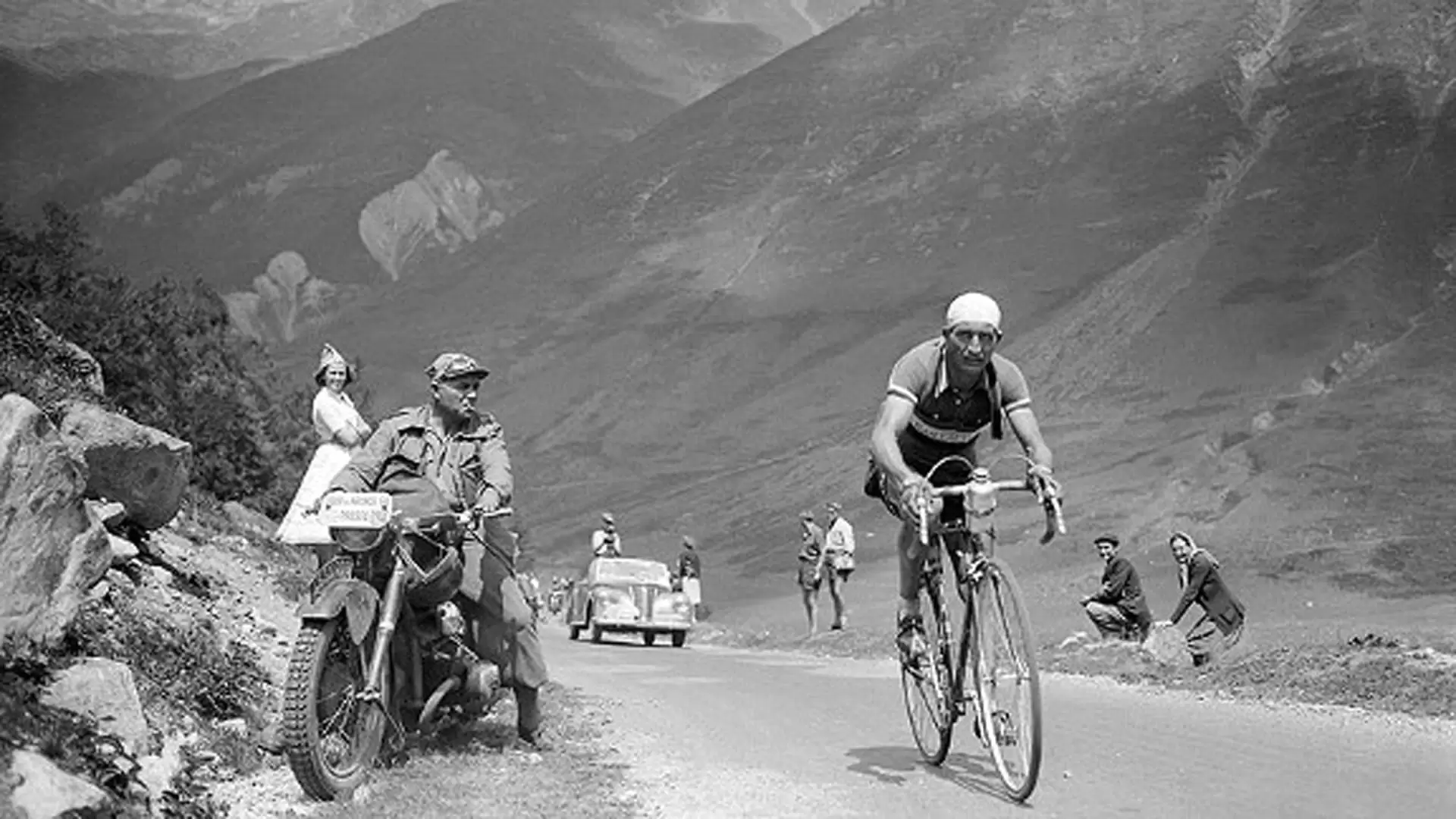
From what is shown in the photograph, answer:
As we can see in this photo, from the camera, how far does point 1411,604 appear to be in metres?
28.3

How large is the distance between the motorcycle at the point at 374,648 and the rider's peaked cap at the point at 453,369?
95 cm

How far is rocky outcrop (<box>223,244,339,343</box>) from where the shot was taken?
140 metres

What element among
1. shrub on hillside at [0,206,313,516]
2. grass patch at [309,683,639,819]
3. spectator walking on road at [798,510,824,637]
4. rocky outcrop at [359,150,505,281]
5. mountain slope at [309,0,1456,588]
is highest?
rocky outcrop at [359,150,505,281]

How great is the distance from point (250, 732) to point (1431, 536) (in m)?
35.4

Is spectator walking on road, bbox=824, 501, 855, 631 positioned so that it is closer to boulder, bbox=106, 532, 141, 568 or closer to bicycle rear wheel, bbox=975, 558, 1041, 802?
boulder, bbox=106, 532, 141, 568

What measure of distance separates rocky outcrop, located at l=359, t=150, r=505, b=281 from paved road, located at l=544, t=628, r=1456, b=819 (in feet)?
470

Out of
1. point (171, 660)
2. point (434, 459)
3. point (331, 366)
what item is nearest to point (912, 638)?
point (434, 459)

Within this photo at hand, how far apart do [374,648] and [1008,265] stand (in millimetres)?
86526

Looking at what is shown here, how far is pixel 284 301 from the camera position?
5709 inches

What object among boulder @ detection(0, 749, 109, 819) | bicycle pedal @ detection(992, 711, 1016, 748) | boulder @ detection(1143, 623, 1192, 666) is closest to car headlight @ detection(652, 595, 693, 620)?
boulder @ detection(1143, 623, 1192, 666)

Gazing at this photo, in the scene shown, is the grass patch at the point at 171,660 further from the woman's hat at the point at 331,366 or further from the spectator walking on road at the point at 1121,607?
the spectator walking on road at the point at 1121,607

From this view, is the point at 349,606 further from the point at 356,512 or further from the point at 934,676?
the point at 934,676

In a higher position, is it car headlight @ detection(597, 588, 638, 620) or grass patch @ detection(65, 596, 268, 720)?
car headlight @ detection(597, 588, 638, 620)

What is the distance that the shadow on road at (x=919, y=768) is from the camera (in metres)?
7.11
